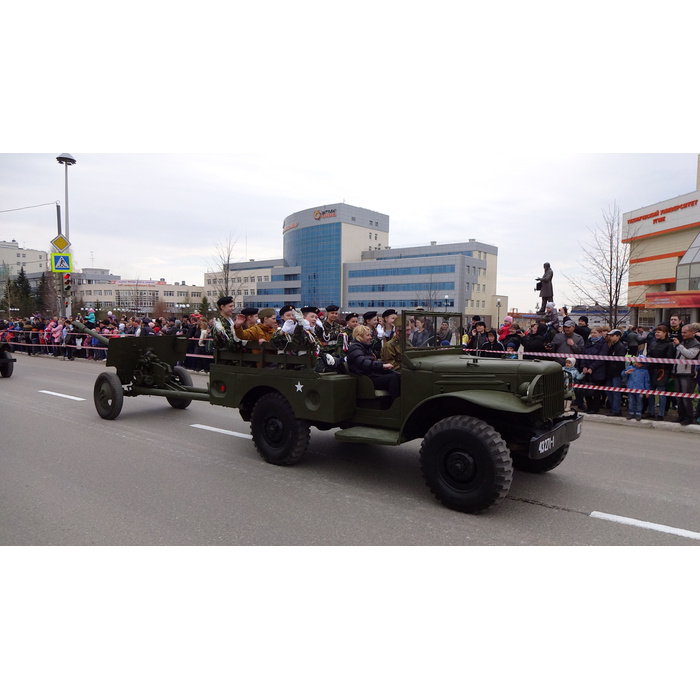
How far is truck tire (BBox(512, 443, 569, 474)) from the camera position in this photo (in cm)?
568

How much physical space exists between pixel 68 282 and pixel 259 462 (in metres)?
18.3

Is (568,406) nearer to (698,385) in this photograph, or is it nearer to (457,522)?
(457,522)


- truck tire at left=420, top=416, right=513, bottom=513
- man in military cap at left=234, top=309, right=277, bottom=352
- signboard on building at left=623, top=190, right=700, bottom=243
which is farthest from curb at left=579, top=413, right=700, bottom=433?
signboard on building at left=623, top=190, right=700, bottom=243

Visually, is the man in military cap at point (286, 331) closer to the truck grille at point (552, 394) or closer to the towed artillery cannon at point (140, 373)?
the truck grille at point (552, 394)

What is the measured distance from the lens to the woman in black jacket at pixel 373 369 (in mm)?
5547

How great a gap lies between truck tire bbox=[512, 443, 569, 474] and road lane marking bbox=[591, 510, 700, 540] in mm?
986

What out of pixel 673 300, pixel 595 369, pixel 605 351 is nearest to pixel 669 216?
pixel 673 300

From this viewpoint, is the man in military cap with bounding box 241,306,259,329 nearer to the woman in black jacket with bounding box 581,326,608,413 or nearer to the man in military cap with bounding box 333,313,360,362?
the man in military cap with bounding box 333,313,360,362

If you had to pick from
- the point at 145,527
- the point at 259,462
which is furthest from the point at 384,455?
the point at 145,527

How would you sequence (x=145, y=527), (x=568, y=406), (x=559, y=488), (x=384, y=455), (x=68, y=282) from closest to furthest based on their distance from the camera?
1. (x=145, y=527)
2. (x=559, y=488)
3. (x=568, y=406)
4. (x=384, y=455)
5. (x=68, y=282)

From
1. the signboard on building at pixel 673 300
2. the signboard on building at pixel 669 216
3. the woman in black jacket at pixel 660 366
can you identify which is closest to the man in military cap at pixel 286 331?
the woman in black jacket at pixel 660 366

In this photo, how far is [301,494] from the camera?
17.0 feet

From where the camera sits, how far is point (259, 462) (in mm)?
6289

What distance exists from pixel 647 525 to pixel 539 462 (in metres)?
1.42
